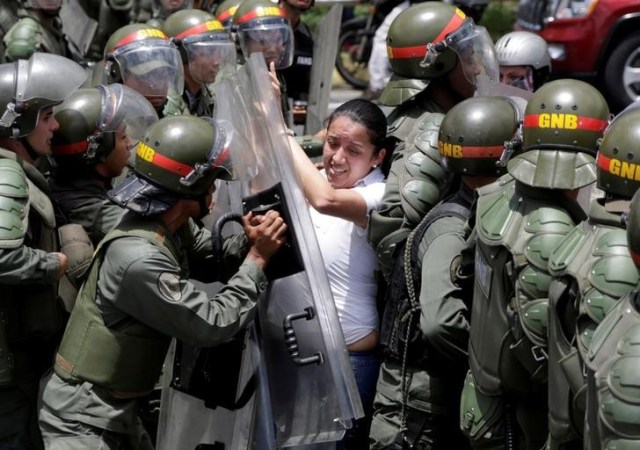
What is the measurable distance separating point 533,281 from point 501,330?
11.5 inches

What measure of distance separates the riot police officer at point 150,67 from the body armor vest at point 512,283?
2.51 m

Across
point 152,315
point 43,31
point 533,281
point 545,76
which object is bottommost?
point 43,31

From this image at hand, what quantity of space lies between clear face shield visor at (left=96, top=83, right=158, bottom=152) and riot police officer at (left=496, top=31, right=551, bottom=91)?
2556 millimetres

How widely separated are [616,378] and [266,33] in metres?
4.17

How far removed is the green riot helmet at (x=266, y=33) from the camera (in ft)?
22.2

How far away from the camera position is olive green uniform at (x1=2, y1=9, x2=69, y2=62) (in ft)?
27.5

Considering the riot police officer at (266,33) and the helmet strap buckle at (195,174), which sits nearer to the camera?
the helmet strap buckle at (195,174)

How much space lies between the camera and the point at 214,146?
13.9 ft

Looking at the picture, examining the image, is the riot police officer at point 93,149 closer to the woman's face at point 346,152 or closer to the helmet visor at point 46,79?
the helmet visor at point 46,79

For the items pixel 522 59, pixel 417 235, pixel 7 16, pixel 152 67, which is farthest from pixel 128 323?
pixel 7 16

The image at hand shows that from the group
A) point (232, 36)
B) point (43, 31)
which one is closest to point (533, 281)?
point (232, 36)

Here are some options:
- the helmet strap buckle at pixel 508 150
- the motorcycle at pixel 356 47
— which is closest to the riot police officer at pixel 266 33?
the helmet strap buckle at pixel 508 150

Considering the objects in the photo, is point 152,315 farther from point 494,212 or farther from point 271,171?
point 494,212

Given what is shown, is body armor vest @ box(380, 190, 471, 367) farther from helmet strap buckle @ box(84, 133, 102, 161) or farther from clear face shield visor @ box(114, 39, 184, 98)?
clear face shield visor @ box(114, 39, 184, 98)
